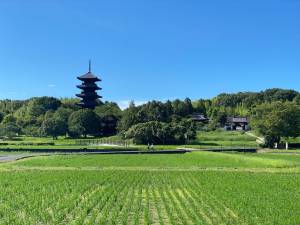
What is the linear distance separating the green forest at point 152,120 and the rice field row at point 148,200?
4986cm

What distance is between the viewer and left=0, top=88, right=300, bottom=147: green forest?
75.1m

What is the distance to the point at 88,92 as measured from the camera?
4771 inches

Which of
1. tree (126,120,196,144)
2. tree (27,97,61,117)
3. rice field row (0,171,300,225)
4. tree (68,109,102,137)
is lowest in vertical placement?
rice field row (0,171,300,225)

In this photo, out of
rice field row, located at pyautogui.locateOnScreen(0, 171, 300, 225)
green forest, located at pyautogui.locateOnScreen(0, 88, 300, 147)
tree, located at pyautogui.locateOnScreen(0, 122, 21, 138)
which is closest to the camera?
rice field row, located at pyautogui.locateOnScreen(0, 171, 300, 225)

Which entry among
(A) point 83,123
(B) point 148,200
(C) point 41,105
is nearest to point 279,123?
(A) point 83,123

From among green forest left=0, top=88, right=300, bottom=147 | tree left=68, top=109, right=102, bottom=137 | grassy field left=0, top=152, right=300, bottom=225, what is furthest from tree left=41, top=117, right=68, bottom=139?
grassy field left=0, top=152, right=300, bottom=225

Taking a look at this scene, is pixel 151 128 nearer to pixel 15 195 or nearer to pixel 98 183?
pixel 98 183

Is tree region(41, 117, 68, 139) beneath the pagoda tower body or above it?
beneath

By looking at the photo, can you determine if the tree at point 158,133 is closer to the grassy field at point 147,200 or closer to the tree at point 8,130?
the tree at point 8,130

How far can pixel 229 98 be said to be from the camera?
165 metres

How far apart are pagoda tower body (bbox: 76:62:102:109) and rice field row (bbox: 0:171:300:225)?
9337 centimetres

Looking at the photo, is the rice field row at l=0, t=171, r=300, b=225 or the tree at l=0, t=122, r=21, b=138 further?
the tree at l=0, t=122, r=21, b=138

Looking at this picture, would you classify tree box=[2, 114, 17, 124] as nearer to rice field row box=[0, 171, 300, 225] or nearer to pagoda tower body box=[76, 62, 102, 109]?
pagoda tower body box=[76, 62, 102, 109]

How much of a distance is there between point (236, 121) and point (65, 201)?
11156 cm
